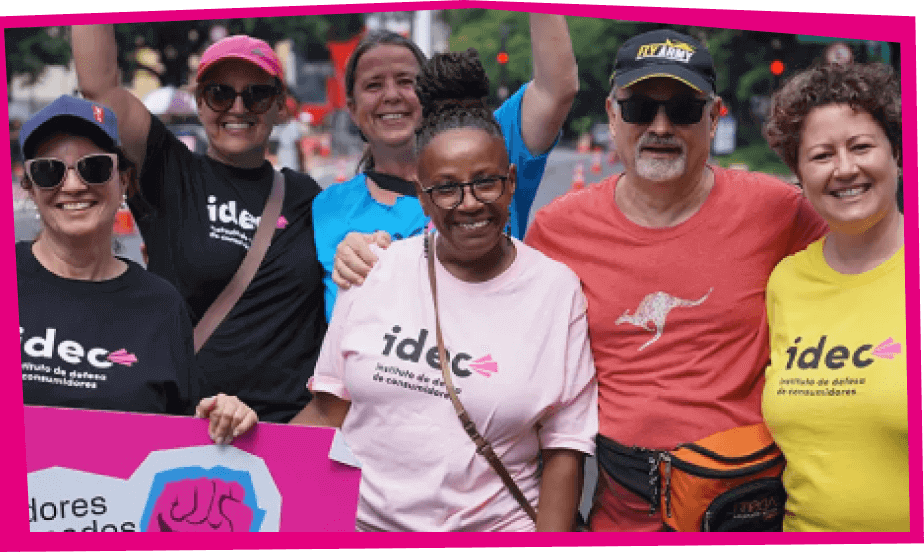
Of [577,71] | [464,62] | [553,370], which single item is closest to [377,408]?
[553,370]

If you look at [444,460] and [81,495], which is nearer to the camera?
[444,460]

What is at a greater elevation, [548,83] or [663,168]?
[548,83]

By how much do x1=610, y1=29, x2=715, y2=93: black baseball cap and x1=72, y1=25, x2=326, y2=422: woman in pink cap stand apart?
1483 mm

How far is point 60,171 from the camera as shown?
3.15 meters

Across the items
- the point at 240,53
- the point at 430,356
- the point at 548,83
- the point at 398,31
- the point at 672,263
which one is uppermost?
the point at 398,31

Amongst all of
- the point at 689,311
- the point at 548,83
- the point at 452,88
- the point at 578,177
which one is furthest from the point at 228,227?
the point at 578,177

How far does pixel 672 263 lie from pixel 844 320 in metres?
0.57

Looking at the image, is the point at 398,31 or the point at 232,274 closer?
the point at 232,274

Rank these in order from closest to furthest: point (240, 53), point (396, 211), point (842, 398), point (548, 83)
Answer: point (842, 398) → point (548, 83) → point (396, 211) → point (240, 53)

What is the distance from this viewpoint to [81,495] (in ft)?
10.5

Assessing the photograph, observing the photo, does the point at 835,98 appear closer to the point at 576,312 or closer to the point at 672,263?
the point at 672,263

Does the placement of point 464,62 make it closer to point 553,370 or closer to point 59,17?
point 553,370

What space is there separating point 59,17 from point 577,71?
1.90 metres

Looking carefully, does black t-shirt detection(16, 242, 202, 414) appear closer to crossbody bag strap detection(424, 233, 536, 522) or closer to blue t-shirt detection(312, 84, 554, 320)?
blue t-shirt detection(312, 84, 554, 320)
